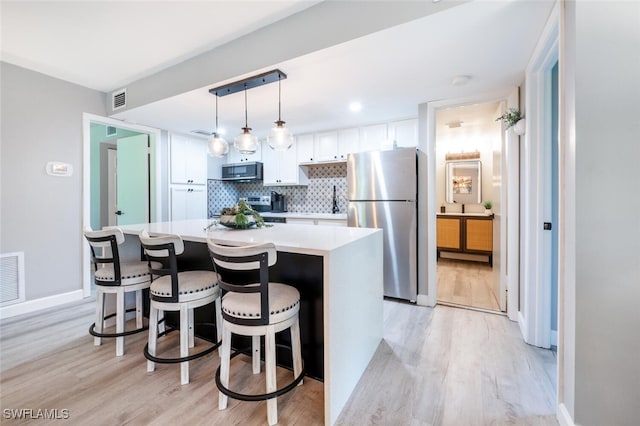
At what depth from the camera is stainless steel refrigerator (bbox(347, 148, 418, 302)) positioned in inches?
123

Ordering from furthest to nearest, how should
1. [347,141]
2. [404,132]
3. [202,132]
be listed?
[202,132] → [347,141] → [404,132]

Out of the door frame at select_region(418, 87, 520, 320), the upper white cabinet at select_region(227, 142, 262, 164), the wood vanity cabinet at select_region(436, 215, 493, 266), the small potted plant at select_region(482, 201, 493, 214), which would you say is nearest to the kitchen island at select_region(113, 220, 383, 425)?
the door frame at select_region(418, 87, 520, 320)

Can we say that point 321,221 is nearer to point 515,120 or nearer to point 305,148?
point 305,148

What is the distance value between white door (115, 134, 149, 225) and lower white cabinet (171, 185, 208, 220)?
360 millimetres

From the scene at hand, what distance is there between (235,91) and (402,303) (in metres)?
2.79

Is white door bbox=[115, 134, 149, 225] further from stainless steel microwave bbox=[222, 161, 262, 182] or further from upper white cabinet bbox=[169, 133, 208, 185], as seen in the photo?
stainless steel microwave bbox=[222, 161, 262, 182]

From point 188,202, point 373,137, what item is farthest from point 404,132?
point 188,202

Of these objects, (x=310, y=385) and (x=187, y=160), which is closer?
(x=310, y=385)

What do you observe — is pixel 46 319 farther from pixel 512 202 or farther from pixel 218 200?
pixel 512 202

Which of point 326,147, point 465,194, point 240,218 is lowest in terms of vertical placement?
point 240,218

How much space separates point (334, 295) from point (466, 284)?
3075mm

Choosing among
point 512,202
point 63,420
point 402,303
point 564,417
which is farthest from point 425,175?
point 63,420

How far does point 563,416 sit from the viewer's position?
1.39m

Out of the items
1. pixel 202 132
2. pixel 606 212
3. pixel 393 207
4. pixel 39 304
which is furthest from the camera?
pixel 202 132
